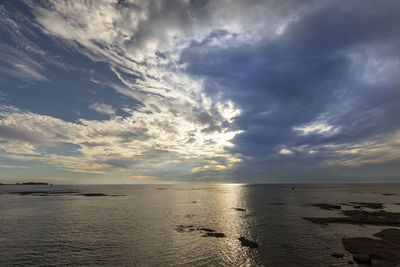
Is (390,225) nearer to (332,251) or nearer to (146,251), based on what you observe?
(332,251)

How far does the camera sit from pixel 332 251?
1214 inches

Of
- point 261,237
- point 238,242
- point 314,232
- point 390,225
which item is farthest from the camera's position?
point 390,225

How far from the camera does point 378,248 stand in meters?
31.0

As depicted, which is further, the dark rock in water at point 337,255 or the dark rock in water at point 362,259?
the dark rock in water at point 337,255

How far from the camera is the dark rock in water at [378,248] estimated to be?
88.0 ft

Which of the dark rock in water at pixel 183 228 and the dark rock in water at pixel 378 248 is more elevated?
the dark rock in water at pixel 183 228

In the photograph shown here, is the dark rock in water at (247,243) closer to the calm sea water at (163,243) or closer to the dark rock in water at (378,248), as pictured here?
the calm sea water at (163,243)

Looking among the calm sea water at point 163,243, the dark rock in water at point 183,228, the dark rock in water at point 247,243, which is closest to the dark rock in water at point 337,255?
the calm sea water at point 163,243

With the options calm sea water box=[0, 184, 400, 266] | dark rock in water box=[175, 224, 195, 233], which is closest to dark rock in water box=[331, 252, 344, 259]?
calm sea water box=[0, 184, 400, 266]

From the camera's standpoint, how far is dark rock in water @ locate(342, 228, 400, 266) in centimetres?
2683

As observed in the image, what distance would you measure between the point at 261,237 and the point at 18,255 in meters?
39.9

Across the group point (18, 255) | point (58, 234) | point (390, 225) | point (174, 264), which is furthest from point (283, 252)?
point (58, 234)

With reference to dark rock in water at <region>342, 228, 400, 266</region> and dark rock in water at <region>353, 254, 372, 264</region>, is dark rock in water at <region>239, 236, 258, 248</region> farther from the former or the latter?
dark rock in water at <region>342, 228, 400, 266</region>

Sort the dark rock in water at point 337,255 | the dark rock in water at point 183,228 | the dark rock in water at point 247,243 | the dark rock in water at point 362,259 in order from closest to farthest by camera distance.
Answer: the dark rock in water at point 362,259 → the dark rock in water at point 337,255 → the dark rock in water at point 247,243 → the dark rock in water at point 183,228
